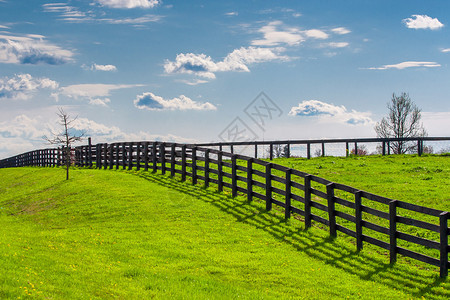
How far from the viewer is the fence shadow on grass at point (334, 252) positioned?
10.6 m

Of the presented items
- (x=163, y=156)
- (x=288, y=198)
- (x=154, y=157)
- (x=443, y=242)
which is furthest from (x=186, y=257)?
(x=154, y=157)

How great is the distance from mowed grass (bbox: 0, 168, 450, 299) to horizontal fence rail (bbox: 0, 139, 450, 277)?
0.57 meters

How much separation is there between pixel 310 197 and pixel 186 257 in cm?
544

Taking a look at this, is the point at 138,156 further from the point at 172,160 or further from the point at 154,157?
the point at 172,160

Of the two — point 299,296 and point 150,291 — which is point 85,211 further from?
point 299,296

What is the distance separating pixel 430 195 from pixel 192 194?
11.1 m

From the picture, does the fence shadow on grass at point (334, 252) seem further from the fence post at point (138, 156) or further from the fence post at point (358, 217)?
the fence post at point (138, 156)

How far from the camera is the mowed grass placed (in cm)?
955

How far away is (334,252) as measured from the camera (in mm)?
12789

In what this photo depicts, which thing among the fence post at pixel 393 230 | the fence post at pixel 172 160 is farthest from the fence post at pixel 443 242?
the fence post at pixel 172 160

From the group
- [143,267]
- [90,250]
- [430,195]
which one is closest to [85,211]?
[90,250]

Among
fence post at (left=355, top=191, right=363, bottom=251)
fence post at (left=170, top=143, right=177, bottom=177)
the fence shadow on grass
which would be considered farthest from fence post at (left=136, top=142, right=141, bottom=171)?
fence post at (left=355, top=191, right=363, bottom=251)

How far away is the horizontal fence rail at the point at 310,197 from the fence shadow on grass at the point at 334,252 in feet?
1.21

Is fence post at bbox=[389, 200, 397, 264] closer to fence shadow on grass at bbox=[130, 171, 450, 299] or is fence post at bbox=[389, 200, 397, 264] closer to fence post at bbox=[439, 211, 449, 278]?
fence shadow on grass at bbox=[130, 171, 450, 299]
